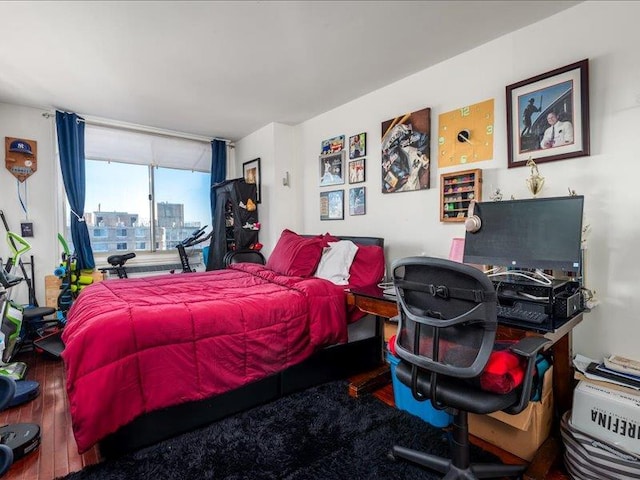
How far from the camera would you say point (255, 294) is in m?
2.32

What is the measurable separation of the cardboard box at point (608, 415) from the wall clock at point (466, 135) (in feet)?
5.02

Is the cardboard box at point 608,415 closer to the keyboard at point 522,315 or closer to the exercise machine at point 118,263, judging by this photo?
the keyboard at point 522,315

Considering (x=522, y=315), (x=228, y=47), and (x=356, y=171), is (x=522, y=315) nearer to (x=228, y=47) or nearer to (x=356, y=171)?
(x=356, y=171)

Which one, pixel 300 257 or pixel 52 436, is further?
pixel 300 257

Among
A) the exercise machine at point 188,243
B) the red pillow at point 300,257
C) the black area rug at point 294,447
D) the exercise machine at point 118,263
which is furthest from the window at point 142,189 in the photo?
the black area rug at point 294,447

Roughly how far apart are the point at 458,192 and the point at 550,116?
0.71m

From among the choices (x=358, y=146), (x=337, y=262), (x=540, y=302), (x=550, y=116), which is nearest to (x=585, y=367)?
(x=540, y=302)

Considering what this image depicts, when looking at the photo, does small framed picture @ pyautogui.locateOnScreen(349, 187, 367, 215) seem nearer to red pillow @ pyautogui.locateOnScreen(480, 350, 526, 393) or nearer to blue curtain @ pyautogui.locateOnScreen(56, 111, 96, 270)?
red pillow @ pyautogui.locateOnScreen(480, 350, 526, 393)

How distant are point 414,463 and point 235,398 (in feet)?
3.58

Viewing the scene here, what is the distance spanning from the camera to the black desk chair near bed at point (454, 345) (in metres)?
1.24

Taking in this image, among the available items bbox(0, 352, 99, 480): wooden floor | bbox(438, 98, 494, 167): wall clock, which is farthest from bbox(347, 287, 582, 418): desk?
bbox(0, 352, 99, 480): wooden floor

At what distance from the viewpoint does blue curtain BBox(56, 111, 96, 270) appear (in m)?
3.73

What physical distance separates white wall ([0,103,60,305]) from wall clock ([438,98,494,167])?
4.17 m

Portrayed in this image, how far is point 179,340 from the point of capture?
6.02 ft
